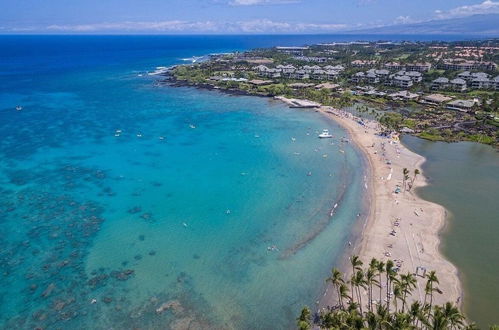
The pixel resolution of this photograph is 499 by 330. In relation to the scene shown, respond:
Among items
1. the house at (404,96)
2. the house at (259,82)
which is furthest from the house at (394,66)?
the house at (259,82)

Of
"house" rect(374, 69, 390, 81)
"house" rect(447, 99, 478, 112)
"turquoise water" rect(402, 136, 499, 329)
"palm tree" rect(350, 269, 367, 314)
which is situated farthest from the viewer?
"house" rect(374, 69, 390, 81)

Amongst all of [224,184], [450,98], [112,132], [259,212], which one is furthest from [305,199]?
[450,98]

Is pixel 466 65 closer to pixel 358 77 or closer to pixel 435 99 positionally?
pixel 358 77

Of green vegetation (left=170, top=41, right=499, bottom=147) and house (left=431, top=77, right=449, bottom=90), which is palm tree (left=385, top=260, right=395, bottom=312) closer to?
green vegetation (left=170, top=41, right=499, bottom=147)

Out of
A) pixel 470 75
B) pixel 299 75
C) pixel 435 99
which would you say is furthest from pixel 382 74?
pixel 435 99

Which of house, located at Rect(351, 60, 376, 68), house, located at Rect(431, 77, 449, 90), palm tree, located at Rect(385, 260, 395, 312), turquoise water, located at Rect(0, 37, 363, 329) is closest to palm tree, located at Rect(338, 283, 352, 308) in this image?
turquoise water, located at Rect(0, 37, 363, 329)

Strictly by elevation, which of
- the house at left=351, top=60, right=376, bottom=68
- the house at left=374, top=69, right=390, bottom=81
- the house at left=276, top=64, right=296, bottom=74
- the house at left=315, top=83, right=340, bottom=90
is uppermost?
the house at left=374, top=69, right=390, bottom=81

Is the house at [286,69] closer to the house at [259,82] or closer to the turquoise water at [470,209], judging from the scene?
the house at [259,82]
